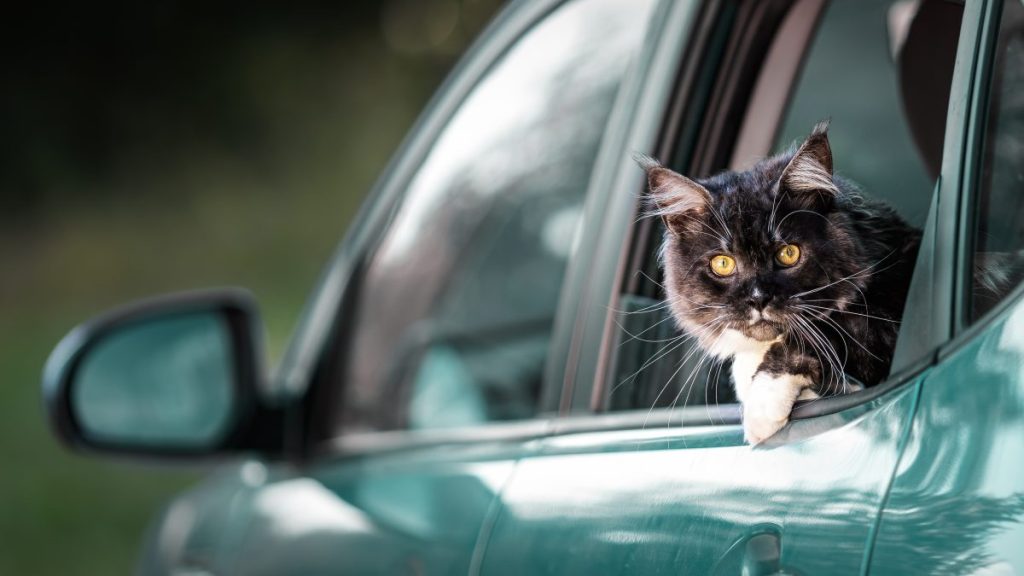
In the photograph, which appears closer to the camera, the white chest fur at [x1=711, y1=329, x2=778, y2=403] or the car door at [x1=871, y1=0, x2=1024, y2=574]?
the car door at [x1=871, y1=0, x2=1024, y2=574]

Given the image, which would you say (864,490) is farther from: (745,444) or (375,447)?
(375,447)

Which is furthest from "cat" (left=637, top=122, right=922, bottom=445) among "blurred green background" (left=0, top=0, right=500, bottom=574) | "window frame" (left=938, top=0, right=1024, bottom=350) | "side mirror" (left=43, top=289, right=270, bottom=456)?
"blurred green background" (left=0, top=0, right=500, bottom=574)

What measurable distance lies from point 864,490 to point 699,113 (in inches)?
35.2

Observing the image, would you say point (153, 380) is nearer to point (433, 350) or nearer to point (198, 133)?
point (433, 350)

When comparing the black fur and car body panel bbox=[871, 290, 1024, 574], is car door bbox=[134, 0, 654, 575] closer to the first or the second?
the black fur

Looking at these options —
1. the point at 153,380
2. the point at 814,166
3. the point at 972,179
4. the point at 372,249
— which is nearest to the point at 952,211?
the point at 972,179

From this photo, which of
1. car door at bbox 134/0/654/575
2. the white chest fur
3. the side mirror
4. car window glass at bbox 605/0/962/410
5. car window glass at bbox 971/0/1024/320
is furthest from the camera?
the side mirror

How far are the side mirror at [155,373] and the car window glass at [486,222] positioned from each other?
0.27 meters

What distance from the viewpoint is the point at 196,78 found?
655 inches

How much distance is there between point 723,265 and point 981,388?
461 millimetres

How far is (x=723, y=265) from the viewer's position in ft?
5.22

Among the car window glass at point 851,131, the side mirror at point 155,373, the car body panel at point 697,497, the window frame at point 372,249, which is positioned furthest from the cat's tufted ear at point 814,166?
the side mirror at point 155,373

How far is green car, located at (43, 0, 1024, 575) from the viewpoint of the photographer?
128cm

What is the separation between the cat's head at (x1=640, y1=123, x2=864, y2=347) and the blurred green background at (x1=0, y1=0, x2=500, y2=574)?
46.1 ft
